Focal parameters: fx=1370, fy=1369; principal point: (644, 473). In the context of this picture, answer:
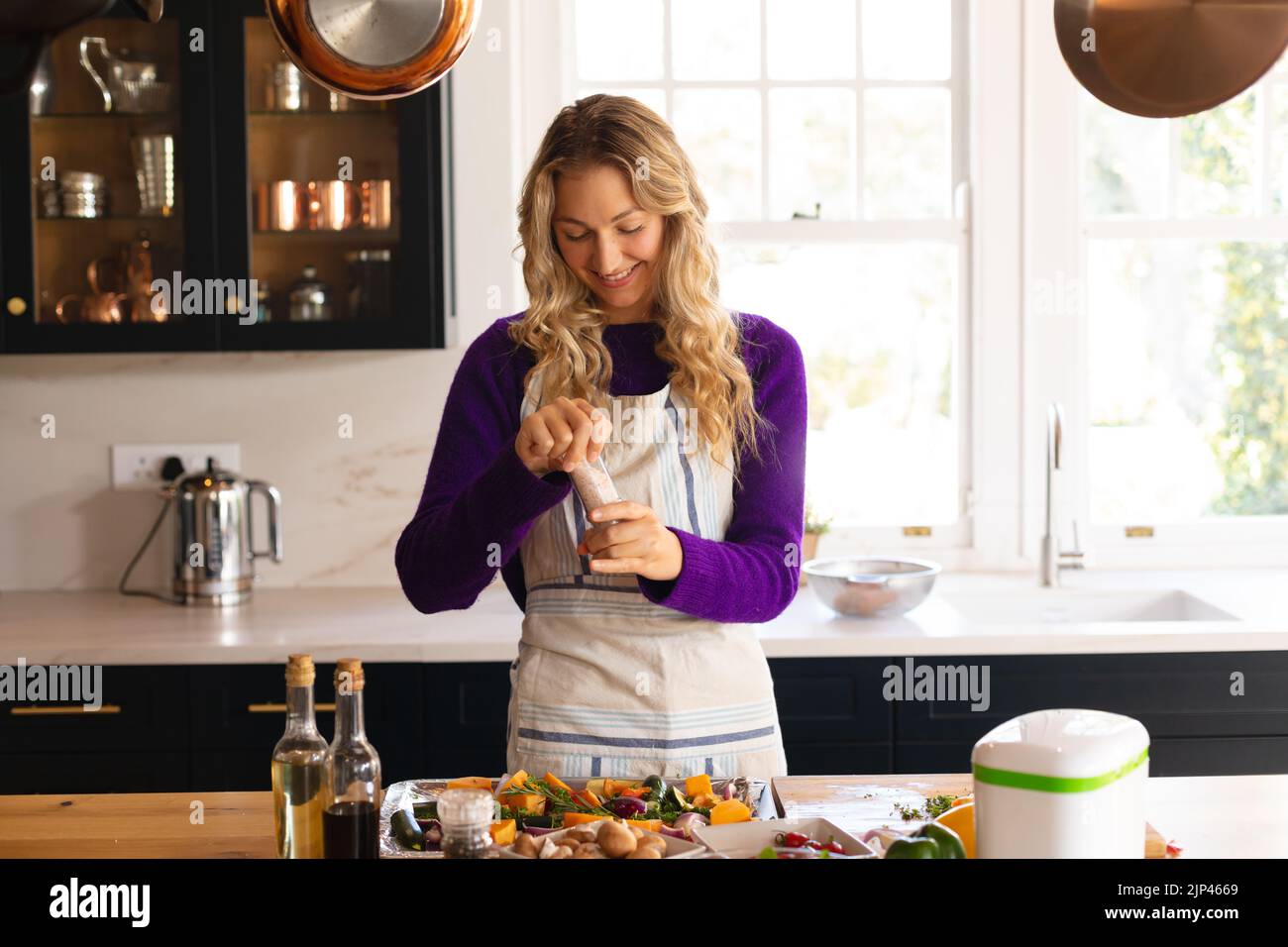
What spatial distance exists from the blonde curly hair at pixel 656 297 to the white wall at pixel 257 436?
1357 mm

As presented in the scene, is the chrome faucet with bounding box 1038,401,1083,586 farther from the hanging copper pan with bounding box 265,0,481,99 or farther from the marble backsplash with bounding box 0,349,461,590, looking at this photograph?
the hanging copper pan with bounding box 265,0,481,99

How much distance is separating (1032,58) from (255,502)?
210 cm

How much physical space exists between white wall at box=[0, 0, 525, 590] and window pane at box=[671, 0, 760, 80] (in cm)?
50

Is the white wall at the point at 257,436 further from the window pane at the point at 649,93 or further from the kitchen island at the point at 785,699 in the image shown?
the kitchen island at the point at 785,699

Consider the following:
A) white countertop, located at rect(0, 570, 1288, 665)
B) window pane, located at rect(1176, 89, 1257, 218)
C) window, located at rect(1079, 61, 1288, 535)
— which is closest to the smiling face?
white countertop, located at rect(0, 570, 1288, 665)

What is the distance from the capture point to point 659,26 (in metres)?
3.26

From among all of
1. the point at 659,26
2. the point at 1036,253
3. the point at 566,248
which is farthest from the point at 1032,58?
the point at 566,248

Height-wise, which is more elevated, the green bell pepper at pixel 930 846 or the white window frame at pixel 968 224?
the white window frame at pixel 968 224

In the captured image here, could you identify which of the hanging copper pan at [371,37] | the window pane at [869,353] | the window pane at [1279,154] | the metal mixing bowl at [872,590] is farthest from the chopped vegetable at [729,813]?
the window pane at [1279,154]

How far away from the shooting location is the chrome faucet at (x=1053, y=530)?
3021mm

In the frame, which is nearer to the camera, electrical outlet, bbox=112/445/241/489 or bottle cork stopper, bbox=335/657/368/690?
bottle cork stopper, bbox=335/657/368/690

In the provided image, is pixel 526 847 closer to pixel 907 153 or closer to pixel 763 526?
pixel 763 526

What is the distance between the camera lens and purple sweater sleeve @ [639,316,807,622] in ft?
5.43

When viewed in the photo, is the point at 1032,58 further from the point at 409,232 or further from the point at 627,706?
the point at 627,706
